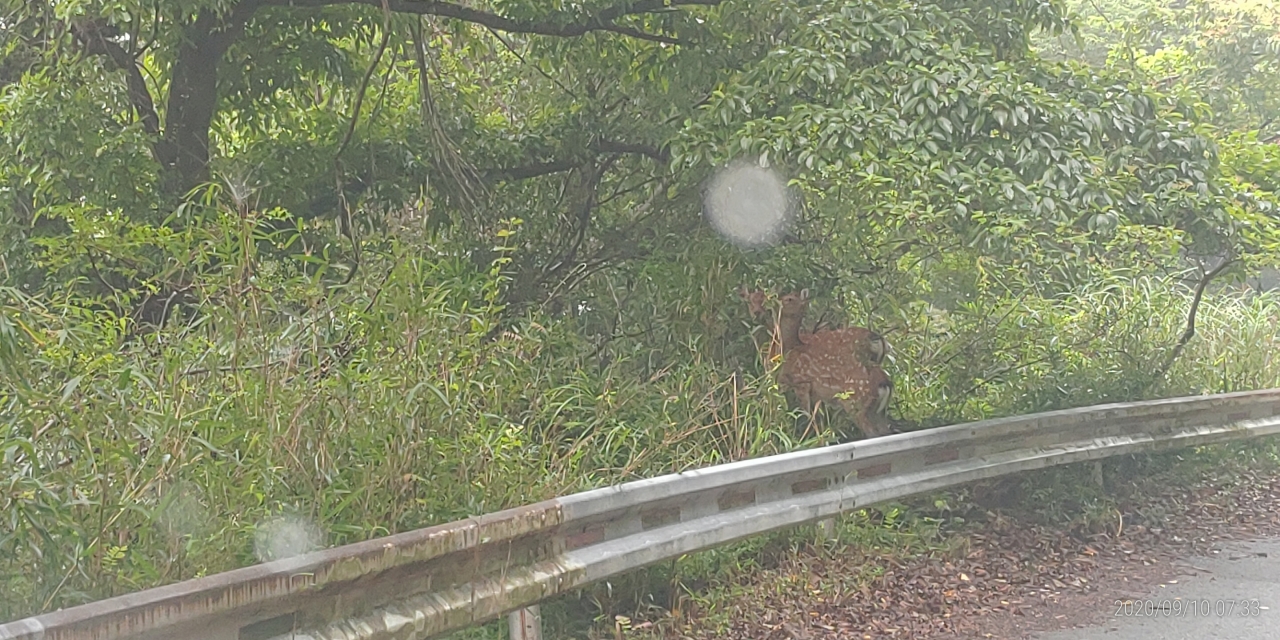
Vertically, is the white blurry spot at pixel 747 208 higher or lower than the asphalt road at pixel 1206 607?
higher

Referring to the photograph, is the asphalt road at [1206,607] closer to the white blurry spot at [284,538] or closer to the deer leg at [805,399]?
the deer leg at [805,399]

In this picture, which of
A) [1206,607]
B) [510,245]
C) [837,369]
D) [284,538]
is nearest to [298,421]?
[284,538]

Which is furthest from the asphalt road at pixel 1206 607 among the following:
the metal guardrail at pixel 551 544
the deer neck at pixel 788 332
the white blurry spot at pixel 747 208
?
the white blurry spot at pixel 747 208

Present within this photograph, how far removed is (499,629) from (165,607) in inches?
76.0

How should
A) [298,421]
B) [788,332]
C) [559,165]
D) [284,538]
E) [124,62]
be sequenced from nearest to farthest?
[284,538]
[298,421]
[788,332]
[124,62]
[559,165]

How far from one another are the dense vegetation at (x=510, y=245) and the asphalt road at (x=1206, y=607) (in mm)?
1958

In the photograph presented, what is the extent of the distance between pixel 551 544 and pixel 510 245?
479 cm

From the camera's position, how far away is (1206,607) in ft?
18.5

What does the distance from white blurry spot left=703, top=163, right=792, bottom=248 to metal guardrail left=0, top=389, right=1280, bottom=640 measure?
2.26 metres

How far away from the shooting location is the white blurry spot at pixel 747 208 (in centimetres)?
791

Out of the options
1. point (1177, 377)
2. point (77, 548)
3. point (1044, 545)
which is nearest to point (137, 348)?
point (77, 548)

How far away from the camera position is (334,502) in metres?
4.44

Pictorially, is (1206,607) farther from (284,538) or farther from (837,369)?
(284,538)

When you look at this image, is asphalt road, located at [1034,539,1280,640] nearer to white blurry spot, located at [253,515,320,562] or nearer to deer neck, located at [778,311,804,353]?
deer neck, located at [778,311,804,353]
